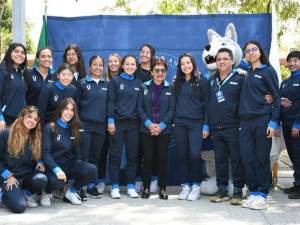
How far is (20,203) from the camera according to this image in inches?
199

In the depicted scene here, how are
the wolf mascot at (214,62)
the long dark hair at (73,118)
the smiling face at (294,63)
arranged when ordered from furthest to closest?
the wolf mascot at (214,62) → the smiling face at (294,63) → the long dark hair at (73,118)

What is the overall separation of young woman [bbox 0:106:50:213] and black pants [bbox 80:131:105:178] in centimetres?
62

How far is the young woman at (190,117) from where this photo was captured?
5.77m

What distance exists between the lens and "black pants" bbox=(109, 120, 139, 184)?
19.4ft

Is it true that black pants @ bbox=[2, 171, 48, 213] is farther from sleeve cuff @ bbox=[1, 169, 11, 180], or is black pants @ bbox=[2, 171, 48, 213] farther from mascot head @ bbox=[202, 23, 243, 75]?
mascot head @ bbox=[202, 23, 243, 75]

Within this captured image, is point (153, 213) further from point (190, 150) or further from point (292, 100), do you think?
point (292, 100)

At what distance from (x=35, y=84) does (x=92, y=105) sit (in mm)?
771

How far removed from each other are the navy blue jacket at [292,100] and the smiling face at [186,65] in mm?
1315

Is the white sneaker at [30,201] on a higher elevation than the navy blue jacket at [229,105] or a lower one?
lower

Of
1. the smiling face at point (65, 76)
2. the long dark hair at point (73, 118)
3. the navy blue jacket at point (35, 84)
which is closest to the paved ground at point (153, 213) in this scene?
the long dark hair at point (73, 118)

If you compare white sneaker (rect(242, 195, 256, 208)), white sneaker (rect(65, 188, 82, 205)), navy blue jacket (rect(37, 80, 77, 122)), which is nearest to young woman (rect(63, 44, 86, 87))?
navy blue jacket (rect(37, 80, 77, 122))

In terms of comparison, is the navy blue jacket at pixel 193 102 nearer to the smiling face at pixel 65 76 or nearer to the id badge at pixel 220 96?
the id badge at pixel 220 96

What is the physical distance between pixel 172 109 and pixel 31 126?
1737 mm

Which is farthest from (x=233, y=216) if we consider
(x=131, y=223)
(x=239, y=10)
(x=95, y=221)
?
(x=239, y=10)
